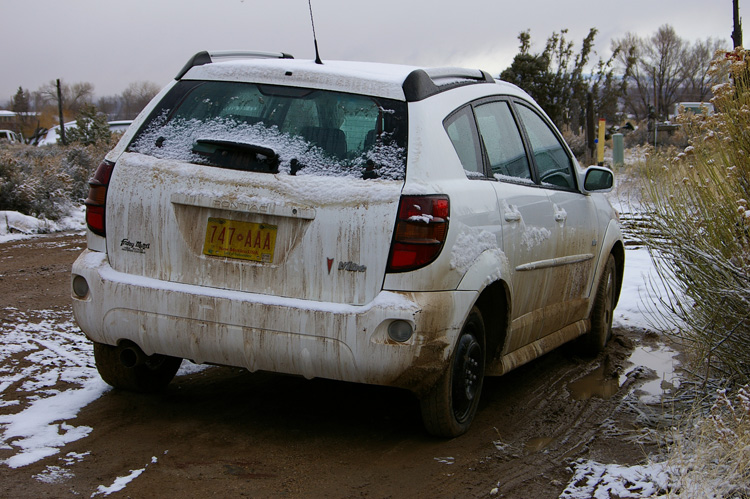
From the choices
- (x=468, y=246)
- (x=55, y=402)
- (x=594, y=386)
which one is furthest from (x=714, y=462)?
(x=55, y=402)

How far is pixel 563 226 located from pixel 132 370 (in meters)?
A: 2.62

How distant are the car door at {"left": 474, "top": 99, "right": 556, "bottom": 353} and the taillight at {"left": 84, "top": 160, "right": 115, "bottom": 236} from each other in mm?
1893

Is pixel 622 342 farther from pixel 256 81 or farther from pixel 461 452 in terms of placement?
pixel 256 81

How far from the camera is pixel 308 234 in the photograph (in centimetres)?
386

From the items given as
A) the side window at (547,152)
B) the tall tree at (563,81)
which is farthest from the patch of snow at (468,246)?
the tall tree at (563,81)

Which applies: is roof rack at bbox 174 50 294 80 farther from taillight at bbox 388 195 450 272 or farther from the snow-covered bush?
the snow-covered bush

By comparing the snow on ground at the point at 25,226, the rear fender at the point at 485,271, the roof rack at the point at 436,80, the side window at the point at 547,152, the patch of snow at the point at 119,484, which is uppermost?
the roof rack at the point at 436,80

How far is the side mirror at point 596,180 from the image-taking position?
19.1ft

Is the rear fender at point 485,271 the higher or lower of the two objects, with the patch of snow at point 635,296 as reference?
higher

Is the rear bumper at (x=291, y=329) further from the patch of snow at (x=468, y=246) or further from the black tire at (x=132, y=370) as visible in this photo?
A: the black tire at (x=132, y=370)

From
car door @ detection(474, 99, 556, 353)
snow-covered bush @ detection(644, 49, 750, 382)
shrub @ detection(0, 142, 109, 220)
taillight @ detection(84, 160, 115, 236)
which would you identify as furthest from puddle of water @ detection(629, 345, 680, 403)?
shrub @ detection(0, 142, 109, 220)

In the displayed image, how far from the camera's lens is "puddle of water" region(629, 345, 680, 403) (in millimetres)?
5418

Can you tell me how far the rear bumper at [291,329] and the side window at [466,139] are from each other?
0.70 meters

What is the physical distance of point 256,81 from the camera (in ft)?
14.2
